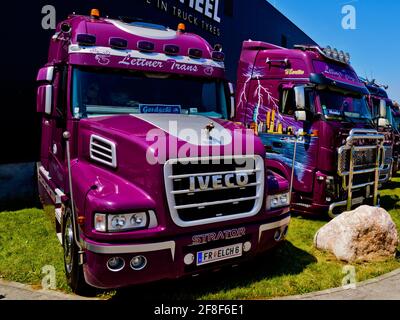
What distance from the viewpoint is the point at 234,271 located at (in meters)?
5.07

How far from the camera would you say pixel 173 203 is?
3842 millimetres

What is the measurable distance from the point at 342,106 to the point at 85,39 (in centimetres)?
533

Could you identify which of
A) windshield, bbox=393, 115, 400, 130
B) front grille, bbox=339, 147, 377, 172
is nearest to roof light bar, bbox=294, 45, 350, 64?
front grille, bbox=339, 147, 377, 172

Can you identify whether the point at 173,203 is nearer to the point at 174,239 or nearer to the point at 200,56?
the point at 174,239

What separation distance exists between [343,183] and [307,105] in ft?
5.39

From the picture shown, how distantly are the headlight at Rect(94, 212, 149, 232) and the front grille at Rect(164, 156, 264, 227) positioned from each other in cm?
31

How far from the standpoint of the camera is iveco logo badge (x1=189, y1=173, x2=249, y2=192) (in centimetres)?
397

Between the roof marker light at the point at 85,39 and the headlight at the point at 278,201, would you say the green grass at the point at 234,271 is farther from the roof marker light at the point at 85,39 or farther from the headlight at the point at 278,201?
the roof marker light at the point at 85,39

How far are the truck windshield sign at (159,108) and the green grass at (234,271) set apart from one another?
2.15 metres

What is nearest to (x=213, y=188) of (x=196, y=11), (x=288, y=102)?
(x=288, y=102)

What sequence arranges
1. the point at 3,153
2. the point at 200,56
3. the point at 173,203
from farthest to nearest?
1. the point at 3,153
2. the point at 200,56
3. the point at 173,203

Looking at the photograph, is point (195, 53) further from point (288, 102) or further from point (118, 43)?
point (288, 102)

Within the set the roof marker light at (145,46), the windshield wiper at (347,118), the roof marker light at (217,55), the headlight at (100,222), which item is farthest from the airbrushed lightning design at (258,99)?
the headlight at (100,222)
